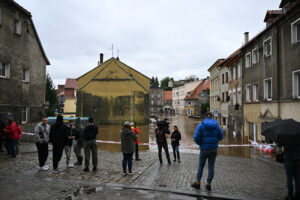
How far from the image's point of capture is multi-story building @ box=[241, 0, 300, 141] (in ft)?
43.9

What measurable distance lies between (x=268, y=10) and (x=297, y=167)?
51.6 feet

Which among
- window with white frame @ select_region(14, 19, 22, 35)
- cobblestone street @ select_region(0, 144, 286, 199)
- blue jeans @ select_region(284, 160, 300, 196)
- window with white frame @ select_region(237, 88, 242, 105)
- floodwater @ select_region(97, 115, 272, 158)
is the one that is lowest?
floodwater @ select_region(97, 115, 272, 158)

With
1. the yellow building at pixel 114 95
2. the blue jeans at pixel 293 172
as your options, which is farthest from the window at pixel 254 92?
the yellow building at pixel 114 95

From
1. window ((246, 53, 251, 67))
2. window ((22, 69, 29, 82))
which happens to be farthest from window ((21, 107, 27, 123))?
window ((246, 53, 251, 67))

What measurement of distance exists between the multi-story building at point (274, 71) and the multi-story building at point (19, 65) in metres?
16.9

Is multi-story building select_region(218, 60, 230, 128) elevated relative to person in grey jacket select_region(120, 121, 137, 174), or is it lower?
elevated

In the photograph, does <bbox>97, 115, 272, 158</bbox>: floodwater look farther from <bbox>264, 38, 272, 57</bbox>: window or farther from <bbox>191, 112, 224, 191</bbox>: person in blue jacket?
<bbox>191, 112, 224, 191</bbox>: person in blue jacket

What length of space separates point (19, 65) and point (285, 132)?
16.4m

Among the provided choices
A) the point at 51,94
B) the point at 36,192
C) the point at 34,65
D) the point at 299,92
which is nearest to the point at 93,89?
the point at 51,94

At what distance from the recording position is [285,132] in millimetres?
5320

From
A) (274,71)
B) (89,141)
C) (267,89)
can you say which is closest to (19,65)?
(89,141)

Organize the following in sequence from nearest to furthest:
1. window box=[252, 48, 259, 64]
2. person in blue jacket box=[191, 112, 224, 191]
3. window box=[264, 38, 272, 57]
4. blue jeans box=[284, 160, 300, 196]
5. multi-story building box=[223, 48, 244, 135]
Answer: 1. blue jeans box=[284, 160, 300, 196]
2. person in blue jacket box=[191, 112, 224, 191]
3. window box=[264, 38, 272, 57]
4. window box=[252, 48, 259, 64]
5. multi-story building box=[223, 48, 244, 135]

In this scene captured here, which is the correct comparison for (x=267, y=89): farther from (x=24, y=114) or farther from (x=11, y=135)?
(x=24, y=114)

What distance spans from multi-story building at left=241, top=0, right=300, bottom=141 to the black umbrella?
8649 mm
